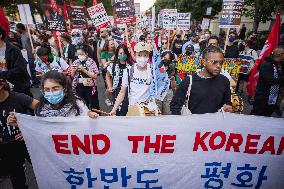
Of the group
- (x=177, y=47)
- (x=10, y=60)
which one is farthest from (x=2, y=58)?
(x=177, y=47)

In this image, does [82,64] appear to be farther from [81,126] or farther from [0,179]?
[81,126]

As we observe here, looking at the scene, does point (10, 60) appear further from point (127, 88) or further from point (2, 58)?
point (127, 88)

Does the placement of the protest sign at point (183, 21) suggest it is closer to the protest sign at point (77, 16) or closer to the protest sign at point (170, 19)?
the protest sign at point (170, 19)

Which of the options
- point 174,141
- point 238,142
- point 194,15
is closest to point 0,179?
point 174,141

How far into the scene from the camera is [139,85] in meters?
4.25

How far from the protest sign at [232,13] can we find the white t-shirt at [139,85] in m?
4.21

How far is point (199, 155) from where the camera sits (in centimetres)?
290

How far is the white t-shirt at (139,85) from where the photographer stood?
426 cm

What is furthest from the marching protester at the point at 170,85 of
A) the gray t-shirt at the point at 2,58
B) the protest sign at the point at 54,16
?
the protest sign at the point at 54,16

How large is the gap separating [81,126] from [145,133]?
659mm

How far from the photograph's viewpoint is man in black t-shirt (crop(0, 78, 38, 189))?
2986mm

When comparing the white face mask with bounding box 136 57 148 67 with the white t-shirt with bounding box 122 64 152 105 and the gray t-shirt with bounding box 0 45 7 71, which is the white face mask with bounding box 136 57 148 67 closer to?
the white t-shirt with bounding box 122 64 152 105

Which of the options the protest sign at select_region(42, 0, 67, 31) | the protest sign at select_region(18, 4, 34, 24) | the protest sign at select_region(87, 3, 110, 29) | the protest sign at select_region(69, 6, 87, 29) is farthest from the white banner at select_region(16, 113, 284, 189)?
the protest sign at select_region(69, 6, 87, 29)

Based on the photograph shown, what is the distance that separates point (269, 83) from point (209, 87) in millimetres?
1928
